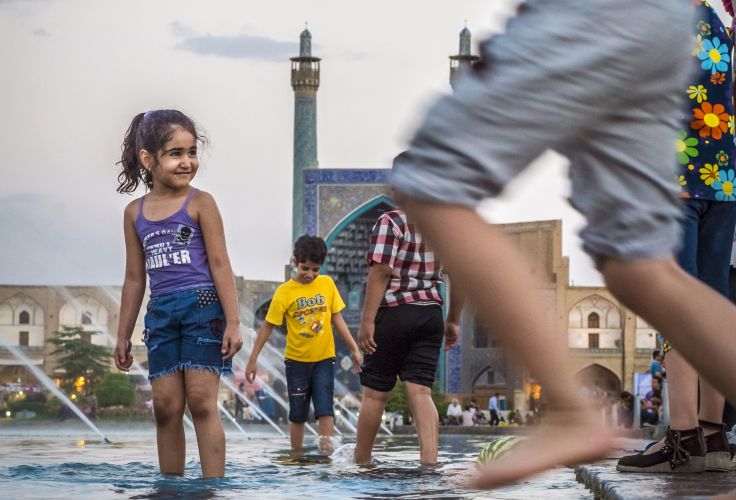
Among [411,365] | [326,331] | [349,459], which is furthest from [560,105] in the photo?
[326,331]

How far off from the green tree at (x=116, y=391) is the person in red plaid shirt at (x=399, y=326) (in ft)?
68.6

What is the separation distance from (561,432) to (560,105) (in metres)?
0.33

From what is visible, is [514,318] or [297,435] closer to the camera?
[514,318]

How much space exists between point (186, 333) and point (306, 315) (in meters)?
2.47

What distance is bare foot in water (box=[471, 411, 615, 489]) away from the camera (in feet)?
4.31

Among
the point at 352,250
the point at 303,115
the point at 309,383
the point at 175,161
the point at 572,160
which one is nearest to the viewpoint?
the point at 572,160

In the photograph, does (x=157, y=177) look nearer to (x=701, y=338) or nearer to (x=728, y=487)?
(x=728, y=487)

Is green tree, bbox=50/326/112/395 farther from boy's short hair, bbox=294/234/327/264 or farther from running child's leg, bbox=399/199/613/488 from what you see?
running child's leg, bbox=399/199/613/488

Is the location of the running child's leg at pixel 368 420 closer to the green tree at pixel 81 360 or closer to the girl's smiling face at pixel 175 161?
the girl's smiling face at pixel 175 161

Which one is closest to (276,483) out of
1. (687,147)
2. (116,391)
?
(687,147)

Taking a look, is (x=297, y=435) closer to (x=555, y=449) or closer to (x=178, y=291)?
(x=178, y=291)

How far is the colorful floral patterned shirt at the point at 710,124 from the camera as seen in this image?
279 centimetres

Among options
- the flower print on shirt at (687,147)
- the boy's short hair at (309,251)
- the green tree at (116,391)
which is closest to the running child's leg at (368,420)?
the boy's short hair at (309,251)

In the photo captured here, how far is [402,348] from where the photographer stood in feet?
13.6
